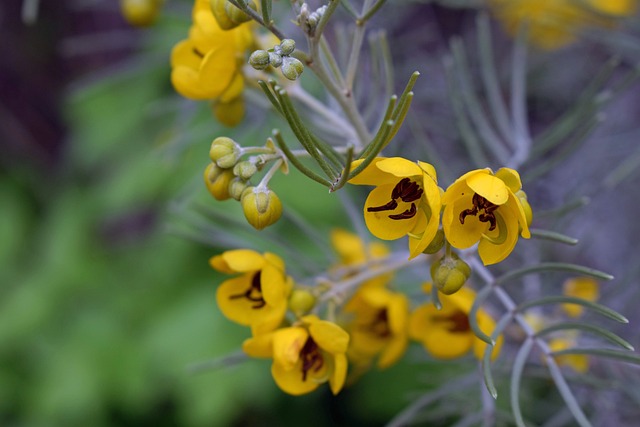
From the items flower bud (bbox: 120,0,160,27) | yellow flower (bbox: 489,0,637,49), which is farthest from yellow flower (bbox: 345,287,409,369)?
yellow flower (bbox: 489,0,637,49)

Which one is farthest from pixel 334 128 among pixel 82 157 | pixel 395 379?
pixel 82 157

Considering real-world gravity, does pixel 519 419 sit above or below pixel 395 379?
above

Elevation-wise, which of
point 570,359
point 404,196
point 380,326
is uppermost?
point 404,196

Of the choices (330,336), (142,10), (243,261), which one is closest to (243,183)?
(243,261)

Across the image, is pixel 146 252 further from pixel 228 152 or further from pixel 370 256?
pixel 228 152

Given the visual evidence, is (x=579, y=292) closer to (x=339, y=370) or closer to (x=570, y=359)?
(x=570, y=359)

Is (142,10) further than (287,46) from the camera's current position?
Yes

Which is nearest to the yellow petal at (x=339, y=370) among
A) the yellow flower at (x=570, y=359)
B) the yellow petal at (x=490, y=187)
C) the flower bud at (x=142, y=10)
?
the yellow petal at (x=490, y=187)

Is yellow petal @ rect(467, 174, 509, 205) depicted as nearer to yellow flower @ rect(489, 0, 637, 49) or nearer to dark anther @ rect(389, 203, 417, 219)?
dark anther @ rect(389, 203, 417, 219)
